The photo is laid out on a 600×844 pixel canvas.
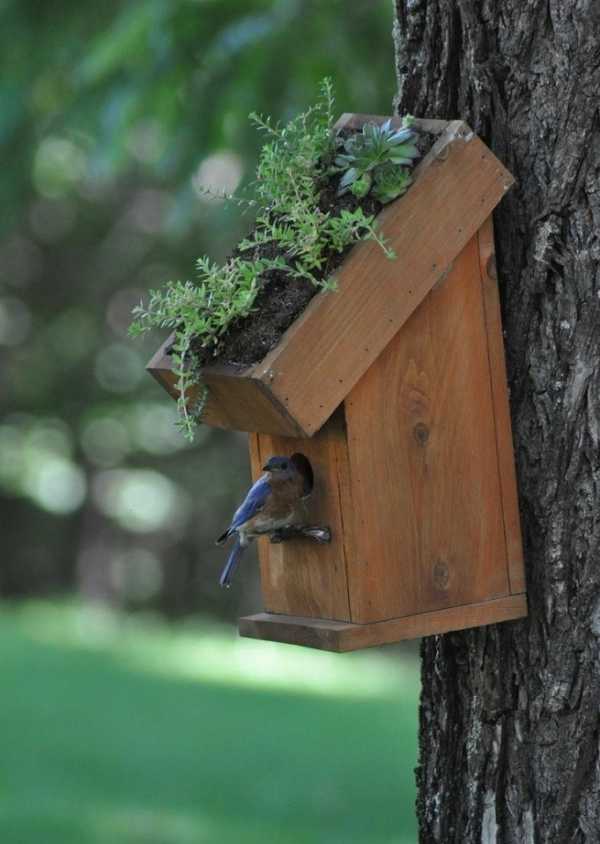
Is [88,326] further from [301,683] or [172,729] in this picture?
[172,729]

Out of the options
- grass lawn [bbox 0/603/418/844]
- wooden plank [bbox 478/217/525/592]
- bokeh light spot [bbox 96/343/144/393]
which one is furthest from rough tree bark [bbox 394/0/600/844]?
bokeh light spot [bbox 96/343/144/393]

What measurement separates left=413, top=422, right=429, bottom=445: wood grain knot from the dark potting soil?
0.99 ft

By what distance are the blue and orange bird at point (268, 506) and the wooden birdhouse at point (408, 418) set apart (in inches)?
2.0

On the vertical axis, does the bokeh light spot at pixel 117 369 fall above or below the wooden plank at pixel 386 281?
above

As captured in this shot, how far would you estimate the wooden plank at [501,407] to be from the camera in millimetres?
2525

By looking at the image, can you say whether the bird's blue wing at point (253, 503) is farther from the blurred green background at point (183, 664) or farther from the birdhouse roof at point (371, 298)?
the blurred green background at point (183, 664)

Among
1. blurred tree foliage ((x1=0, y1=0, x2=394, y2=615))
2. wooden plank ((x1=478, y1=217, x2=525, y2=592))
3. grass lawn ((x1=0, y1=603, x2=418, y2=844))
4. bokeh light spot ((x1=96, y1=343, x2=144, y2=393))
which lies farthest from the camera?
bokeh light spot ((x1=96, y1=343, x2=144, y2=393))

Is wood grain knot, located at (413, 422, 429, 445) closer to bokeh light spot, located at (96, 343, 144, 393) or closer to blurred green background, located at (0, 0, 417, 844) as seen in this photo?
blurred green background, located at (0, 0, 417, 844)

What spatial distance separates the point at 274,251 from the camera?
2545mm

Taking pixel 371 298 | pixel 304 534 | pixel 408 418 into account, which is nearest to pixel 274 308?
pixel 371 298

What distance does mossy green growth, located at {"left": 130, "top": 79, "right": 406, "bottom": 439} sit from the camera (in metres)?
2.38

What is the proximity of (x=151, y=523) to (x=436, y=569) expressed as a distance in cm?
1537

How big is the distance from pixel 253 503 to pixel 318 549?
0.55 feet

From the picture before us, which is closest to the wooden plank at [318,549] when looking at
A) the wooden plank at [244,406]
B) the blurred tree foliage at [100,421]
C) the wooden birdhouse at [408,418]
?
the wooden birdhouse at [408,418]
